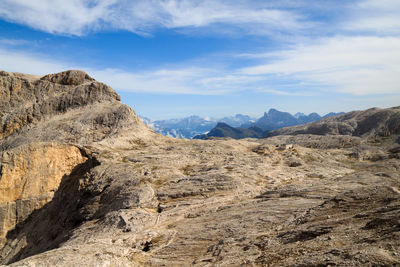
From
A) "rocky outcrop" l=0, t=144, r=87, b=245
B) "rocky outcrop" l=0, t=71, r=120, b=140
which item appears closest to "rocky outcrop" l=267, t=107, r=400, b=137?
"rocky outcrop" l=0, t=71, r=120, b=140

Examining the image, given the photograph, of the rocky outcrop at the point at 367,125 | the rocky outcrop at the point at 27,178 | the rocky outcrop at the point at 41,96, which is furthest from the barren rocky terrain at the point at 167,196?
the rocky outcrop at the point at 367,125

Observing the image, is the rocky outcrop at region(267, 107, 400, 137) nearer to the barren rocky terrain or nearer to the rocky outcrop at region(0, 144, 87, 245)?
the barren rocky terrain

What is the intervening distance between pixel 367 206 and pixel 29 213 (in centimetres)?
4712

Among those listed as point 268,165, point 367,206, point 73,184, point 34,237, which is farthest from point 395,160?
point 34,237

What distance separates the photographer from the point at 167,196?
35125 millimetres

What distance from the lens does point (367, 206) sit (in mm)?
23250

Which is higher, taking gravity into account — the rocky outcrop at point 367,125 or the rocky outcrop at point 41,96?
the rocky outcrop at point 41,96

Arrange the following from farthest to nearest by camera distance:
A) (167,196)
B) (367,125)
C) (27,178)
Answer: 1. (367,125)
2. (27,178)
3. (167,196)

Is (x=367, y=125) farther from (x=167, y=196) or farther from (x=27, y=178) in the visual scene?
(x=27, y=178)

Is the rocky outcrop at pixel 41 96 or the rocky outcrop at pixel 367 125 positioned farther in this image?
the rocky outcrop at pixel 367 125

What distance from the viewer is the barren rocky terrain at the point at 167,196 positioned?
65.0 ft

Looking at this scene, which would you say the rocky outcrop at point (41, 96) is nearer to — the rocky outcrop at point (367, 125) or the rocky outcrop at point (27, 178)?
the rocky outcrop at point (27, 178)

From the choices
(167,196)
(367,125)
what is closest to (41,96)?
(167,196)

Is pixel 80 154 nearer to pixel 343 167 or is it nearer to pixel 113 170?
pixel 113 170
